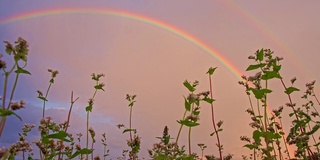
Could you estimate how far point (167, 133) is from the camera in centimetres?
470

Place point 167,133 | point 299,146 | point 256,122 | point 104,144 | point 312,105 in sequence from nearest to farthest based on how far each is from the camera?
point 167,133 < point 299,146 < point 256,122 < point 312,105 < point 104,144

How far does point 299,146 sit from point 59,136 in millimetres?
4189

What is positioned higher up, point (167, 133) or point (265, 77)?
point (265, 77)

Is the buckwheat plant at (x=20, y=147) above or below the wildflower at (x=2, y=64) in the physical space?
below

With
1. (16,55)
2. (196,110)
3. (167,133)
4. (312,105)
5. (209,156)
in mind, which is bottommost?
(209,156)

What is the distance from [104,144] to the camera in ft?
36.5

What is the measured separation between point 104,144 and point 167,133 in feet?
23.2

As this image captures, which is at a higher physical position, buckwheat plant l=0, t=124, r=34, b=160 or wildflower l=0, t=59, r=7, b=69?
wildflower l=0, t=59, r=7, b=69

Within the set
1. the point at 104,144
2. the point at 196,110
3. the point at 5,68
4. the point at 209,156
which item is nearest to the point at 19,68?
the point at 5,68

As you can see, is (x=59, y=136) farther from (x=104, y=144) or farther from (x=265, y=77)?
(x=104, y=144)

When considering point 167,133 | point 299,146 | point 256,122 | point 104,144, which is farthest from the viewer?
point 104,144

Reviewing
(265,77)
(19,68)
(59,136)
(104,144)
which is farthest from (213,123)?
(104,144)

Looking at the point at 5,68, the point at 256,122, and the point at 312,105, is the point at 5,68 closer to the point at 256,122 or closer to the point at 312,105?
the point at 256,122

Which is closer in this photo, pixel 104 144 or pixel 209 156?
pixel 209 156
